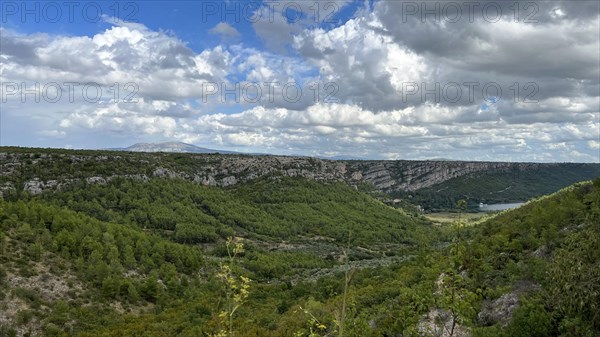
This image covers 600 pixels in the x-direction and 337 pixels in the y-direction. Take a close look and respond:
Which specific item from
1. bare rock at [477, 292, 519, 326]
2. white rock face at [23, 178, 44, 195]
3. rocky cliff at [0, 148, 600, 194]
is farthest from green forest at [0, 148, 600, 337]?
white rock face at [23, 178, 44, 195]

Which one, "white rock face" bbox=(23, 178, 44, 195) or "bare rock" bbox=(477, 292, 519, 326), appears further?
"white rock face" bbox=(23, 178, 44, 195)

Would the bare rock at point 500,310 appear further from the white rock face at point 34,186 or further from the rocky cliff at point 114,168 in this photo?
the white rock face at point 34,186

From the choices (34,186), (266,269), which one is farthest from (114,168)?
(266,269)

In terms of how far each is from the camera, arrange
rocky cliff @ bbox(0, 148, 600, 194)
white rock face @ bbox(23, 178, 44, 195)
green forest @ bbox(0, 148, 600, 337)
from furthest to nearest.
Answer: rocky cliff @ bbox(0, 148, 600, 194) → white rock face @ bbox(23, 178, 44, 195) → green forest @ bbox(0, 148, 600, 337)

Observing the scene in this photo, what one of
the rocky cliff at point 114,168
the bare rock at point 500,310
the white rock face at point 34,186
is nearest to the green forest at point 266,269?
the bare rock at point 500,310

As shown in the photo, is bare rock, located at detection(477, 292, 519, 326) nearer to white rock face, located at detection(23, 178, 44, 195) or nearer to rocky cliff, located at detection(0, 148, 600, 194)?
rocky cliff, located at detection(0, 148, 600, 194)

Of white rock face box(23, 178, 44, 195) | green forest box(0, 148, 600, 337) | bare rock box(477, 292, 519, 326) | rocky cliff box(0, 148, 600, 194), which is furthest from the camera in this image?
rocky cliff box(0, 148, 600, 194)

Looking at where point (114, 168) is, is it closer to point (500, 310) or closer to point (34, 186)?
point (34, 186)

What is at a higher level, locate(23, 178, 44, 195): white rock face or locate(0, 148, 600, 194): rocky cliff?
locate(0, 148, 600, 194): rocky cliff
